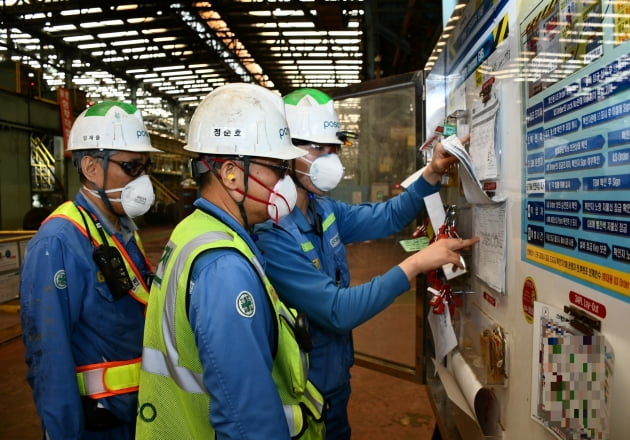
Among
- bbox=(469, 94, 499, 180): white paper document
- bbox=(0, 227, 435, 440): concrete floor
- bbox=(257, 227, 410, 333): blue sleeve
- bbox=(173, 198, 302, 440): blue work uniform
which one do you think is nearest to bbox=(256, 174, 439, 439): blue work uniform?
bbox=(257, 227, 410, 333): blue sleeve

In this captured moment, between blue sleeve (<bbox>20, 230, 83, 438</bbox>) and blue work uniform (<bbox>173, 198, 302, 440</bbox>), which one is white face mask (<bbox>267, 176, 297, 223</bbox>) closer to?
blue work uniform (<bbox>173, 198, 302, 440</bbox>)

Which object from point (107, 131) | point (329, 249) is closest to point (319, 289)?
point (329, 249)

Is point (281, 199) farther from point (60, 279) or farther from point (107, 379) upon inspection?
point (107, 379)

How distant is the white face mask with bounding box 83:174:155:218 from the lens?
2.34 meters

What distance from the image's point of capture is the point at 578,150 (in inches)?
37.8

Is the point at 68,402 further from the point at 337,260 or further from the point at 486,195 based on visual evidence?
the point at 486,195

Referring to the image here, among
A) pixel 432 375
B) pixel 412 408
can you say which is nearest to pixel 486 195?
pixel 432 375

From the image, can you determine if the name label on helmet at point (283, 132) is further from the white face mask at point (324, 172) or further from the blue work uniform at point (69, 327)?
the blue work uniform at point (69, 327)

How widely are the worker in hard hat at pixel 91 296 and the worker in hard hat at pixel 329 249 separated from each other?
711 mm

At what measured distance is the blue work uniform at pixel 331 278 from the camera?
1.88 meters

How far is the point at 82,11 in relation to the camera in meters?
11.2

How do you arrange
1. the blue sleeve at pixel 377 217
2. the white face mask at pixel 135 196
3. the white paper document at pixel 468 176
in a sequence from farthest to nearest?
the blue sleeve at pixel 377 217
the white face mask at pixel 135 196
the white paper document at pixel 468 176

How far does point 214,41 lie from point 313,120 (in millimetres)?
12326

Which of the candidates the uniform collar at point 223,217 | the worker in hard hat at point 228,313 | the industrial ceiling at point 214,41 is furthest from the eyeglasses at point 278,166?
the industrial ceiling at point 214,41
